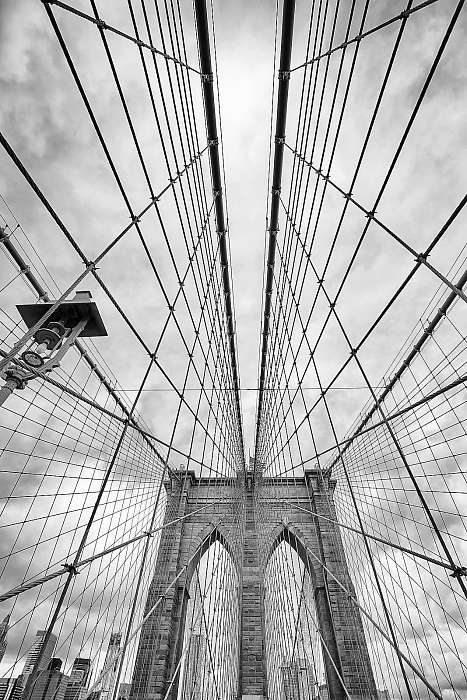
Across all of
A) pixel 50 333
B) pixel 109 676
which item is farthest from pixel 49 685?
pixel 50 333

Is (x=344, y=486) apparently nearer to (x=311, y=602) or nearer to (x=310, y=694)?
(x=310, y=694)

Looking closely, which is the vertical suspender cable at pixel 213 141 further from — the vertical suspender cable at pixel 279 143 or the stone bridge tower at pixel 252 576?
the stone bridge tower at pixel 252 576

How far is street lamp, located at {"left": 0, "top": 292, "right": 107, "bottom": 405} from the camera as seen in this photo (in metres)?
2.43

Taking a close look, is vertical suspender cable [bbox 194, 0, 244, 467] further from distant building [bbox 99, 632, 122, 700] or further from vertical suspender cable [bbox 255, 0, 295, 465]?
distant building [bbox 99, 632, 122, 700]

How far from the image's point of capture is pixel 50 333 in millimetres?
2861

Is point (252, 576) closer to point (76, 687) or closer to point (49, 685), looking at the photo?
point (76, 687)

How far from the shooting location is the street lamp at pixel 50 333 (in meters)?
2.43

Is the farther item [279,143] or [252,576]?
[252,576]

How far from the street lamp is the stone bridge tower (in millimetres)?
7722

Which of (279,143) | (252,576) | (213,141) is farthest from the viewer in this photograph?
(252,576)

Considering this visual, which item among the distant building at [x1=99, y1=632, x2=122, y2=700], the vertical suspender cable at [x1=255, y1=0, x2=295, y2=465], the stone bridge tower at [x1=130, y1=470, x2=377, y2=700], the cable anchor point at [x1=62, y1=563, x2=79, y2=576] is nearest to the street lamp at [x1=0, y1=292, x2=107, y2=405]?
the cable anchor point at [x1=62, y1=563, x2=79, y2=576]

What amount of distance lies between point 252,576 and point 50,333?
13501 millimetres

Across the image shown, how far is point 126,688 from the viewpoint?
1120cm

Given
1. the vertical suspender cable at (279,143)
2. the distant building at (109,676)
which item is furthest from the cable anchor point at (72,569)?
the vertical suspender cable at (279,143)
